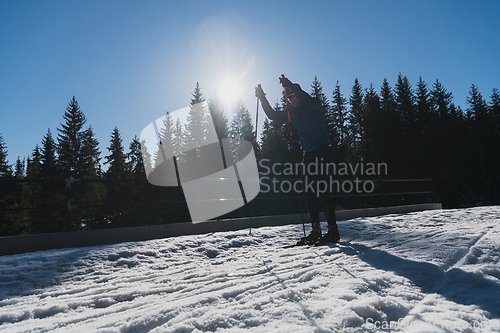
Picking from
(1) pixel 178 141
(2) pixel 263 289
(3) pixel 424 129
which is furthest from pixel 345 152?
(2) pixel 263 289

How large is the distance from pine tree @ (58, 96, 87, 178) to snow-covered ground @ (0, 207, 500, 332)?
31.2 metres

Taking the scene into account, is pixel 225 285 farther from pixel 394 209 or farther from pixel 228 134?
pixel 228 134

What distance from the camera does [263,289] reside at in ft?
5.57

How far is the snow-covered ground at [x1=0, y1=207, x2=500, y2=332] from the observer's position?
4.06 feet

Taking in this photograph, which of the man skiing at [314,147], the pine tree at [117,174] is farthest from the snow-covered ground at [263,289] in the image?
the pine tree at [117,174]

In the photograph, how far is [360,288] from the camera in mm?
1623

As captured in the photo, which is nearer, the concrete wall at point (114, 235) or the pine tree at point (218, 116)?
the concrete wall at point (114, 235)

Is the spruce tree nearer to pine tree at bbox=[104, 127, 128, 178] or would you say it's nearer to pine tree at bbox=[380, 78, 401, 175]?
pine tree at bbox=[380, 78, 401, 175]

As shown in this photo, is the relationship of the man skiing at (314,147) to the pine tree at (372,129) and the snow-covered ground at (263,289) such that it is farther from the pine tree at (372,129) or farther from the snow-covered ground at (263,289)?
the pine tree at (372,129)

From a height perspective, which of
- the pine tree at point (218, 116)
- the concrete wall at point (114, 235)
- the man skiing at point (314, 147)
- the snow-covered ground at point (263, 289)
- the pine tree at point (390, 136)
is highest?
the pine tree at point (218, 116)

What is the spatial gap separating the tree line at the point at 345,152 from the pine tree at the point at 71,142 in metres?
0.10

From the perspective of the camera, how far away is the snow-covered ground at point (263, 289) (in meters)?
1.24

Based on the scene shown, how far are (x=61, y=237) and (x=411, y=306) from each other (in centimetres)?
420

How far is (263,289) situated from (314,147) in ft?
6.94
